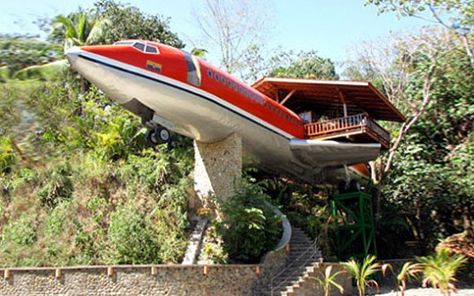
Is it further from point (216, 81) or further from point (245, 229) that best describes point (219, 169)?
point (216, 81)

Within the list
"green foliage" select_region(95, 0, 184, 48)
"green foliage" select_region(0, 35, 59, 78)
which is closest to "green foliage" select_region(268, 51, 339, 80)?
"green foliage" select_region(95, 0, 184, 48)

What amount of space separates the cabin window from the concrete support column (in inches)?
130

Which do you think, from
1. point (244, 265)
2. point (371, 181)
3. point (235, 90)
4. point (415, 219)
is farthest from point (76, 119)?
point (415, 219)

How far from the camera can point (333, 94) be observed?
23.4 meters

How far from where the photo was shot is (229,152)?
2056cm

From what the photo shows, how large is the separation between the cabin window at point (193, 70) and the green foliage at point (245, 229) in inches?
172

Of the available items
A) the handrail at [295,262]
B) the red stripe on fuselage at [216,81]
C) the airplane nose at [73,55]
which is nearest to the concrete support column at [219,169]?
the red stripe on fuselage at [216,81]

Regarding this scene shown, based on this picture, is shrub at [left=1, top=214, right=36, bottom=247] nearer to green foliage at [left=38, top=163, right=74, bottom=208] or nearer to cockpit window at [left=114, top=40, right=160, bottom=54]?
green foliage at [left=38, top=163, right=74, bottom=208]

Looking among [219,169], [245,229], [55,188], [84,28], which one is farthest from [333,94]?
[84,28]

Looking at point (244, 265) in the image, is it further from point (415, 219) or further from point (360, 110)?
point (415, 219)

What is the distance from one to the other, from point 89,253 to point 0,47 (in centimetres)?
1272

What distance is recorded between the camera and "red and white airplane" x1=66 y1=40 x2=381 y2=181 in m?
16.1

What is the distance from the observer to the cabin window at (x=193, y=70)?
17.9 metres

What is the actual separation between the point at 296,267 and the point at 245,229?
249 centimetres
